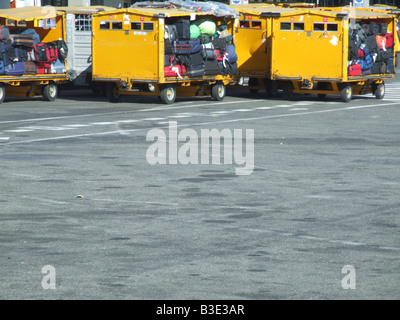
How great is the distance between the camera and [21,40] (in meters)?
25.9

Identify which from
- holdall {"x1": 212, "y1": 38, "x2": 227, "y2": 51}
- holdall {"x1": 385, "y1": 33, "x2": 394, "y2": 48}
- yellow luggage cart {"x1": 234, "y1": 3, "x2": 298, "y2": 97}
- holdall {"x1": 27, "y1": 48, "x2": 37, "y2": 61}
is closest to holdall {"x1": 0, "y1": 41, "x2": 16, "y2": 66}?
holdall {"x1": 27, "y1": 48, "x2": 37, "y2": 61}

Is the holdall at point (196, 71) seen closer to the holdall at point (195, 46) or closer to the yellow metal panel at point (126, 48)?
the holdall at point (195, 46)

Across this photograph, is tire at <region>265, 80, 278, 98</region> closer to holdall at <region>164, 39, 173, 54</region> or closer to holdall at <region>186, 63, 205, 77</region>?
holdall at <region>186, 63, 205, 77</region>

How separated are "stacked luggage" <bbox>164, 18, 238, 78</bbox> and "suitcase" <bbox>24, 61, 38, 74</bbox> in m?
3.50

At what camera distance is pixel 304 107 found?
25938 mm

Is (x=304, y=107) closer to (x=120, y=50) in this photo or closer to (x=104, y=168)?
(x=120, y=50)

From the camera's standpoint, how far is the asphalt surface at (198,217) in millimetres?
7691

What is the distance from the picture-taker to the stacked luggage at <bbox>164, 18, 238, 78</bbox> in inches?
1032

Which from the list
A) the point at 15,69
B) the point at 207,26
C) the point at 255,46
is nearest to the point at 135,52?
the point at 207,26

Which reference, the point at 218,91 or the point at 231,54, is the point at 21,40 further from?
the point at 231,54

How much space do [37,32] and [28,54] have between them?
211cm

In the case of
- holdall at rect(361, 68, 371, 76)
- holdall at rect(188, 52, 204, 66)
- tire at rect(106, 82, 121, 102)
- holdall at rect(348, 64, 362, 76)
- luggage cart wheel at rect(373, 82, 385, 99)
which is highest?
holdall at rect(188, 52, 204, 66)
